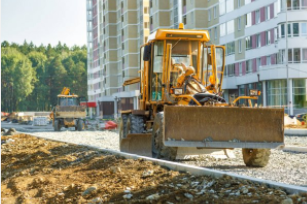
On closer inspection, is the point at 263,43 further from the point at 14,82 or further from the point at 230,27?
the point at 14,82

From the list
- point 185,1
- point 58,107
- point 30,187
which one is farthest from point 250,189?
point 185,1

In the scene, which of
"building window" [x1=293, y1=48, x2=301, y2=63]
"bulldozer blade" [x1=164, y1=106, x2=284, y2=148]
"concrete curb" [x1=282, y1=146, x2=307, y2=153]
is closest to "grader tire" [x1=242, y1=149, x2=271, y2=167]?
"bulldozer blade" [x1=164, y1=106, x2=284, y2=148]

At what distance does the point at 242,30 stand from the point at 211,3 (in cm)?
1001

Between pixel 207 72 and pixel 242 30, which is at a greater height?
pixel 242 30

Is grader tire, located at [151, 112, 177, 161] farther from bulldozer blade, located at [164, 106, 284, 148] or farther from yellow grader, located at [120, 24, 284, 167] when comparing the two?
bulldozer blade, located at [164, 106, 284, 148]

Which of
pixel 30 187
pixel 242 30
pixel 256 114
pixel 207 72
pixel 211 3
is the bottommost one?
pixel 30 187

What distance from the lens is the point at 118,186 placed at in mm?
9812

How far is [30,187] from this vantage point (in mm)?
12430

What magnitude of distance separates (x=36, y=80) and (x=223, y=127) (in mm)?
145497

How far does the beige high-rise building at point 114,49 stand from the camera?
104 m

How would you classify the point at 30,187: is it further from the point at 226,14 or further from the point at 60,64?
the point at 60,64

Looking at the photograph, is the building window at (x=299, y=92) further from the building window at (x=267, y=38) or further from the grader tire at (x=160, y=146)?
the grader tire at (x=160, y=146)

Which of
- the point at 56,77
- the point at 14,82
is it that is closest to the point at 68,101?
the point at 14,82

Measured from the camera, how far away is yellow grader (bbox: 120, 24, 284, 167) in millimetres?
12359
